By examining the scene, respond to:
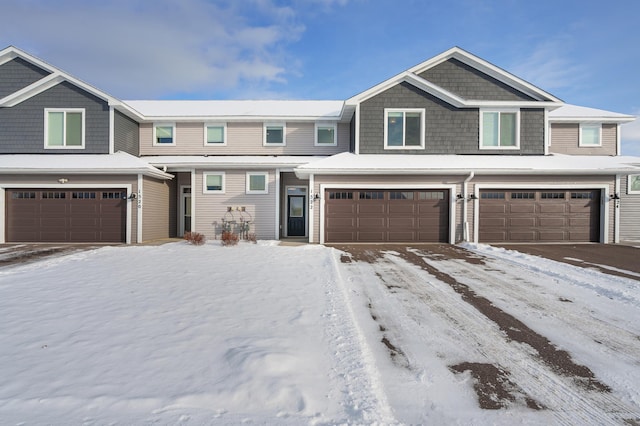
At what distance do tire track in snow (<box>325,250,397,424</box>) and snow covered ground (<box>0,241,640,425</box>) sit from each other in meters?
0.02

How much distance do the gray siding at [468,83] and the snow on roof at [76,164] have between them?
12.4 meters

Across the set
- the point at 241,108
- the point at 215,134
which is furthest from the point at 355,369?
the point at 241,108

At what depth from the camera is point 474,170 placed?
459 inches

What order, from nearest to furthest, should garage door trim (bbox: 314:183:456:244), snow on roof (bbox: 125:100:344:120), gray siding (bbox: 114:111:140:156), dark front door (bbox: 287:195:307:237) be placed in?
garage door trim (bbox: 314:183:456:244) → gray siding (bbox: 114:111:140:156) → snow on roof (bbox: 125:100:344:120) → dark front door (bbox: 287:195:307:237)

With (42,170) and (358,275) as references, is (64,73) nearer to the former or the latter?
(42,170)

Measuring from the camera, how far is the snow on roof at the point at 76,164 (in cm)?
1151

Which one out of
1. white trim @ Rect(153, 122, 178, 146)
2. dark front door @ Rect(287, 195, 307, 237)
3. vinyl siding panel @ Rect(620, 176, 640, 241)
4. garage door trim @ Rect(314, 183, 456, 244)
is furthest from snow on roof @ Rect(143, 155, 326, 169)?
vinyl siding panel @ Rect(620, 176, 640, 241)

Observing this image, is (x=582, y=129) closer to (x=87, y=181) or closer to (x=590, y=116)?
(x=590, y=116)

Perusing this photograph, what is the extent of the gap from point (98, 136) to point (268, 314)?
12929 millimetres

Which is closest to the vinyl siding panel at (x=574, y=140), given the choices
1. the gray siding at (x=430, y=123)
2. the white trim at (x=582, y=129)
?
the white trim at (x=582, y=129)

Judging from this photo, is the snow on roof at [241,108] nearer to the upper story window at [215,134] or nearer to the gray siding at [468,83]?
the upper story window at [215,134]

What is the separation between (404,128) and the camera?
1303cm

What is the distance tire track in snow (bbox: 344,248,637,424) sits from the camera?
243cm

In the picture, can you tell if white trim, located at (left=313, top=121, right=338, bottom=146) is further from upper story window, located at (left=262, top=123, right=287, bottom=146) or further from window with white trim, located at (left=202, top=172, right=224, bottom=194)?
window with white trim, located at (left=202, top=172, right=224, bottom=194)
